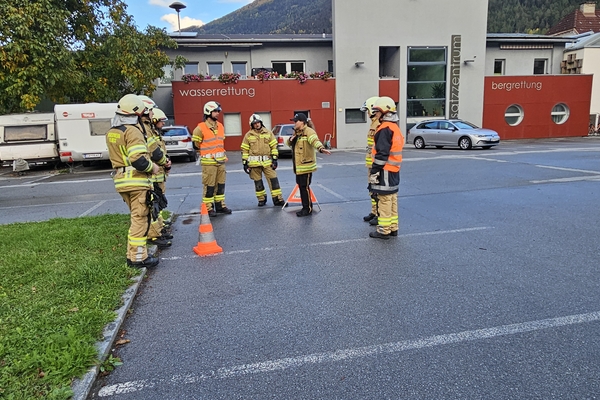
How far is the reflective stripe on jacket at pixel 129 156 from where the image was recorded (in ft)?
15.5

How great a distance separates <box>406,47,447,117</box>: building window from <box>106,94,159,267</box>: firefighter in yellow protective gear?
2402 cm

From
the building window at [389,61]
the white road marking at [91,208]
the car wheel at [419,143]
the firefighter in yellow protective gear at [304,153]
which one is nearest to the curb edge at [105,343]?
the firefighter in yellow protective gear at [304,153]

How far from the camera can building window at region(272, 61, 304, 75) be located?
2711cm

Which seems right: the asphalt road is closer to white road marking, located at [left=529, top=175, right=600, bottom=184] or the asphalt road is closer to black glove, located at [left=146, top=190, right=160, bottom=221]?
black glove, located at [left=146, top=190, right=160, bottom=221]

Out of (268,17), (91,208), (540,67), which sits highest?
(268,17)

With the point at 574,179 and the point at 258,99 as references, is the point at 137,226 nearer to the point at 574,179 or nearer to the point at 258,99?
the point at 574,179

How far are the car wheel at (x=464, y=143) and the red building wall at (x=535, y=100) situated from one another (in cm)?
855

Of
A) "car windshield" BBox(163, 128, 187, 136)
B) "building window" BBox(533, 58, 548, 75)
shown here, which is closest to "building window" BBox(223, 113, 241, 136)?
"car windshield" BBox(163, 128, 187, 136)

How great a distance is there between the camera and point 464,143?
20.3m

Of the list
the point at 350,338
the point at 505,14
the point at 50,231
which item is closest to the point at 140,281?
the point at 350,338

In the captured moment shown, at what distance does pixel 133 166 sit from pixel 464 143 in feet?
60.3

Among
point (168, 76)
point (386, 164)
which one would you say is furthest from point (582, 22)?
point (386, 164)

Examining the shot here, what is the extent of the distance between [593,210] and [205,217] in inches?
249

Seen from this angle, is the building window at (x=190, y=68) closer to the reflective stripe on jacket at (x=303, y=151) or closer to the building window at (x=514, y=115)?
the building window at (x=514, y=115)
